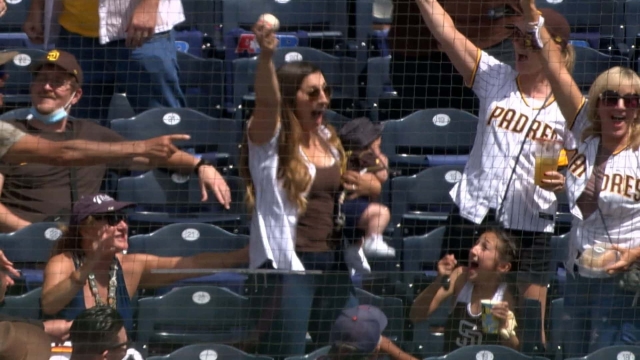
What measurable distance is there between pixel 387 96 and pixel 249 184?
2.97 ft

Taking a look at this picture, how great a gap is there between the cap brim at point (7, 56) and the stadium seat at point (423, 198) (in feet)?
Answer: 5.23

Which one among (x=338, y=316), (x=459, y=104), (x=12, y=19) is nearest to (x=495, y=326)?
(x=338, y=316)

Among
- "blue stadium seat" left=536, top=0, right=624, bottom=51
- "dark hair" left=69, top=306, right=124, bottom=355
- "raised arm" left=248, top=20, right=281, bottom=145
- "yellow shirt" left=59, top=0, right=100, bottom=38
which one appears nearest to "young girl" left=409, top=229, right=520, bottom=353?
"raised arm" left=248, top=20, right=281, bottom=145

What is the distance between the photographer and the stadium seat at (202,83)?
473 cm

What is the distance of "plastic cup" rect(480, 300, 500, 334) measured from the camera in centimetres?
386

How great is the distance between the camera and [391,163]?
176 inches

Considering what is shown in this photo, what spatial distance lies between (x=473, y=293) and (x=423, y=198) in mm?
584

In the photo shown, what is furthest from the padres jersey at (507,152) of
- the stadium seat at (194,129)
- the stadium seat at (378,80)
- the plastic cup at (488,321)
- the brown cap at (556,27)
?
the stadium seat at (194,129)

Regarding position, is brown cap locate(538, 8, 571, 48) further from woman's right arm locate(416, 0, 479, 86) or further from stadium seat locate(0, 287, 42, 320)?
stadium seat locate(0, 287, 42, 320)

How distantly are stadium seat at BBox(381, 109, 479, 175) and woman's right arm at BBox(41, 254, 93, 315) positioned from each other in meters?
1.32

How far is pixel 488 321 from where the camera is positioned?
388cm

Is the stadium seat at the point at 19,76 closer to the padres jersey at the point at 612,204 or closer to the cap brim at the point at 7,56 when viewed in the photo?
the cap brim at the point at 7,56

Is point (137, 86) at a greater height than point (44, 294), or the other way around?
point (137, 86)

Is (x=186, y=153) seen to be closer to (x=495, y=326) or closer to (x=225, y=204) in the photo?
(x=225, y=204)
